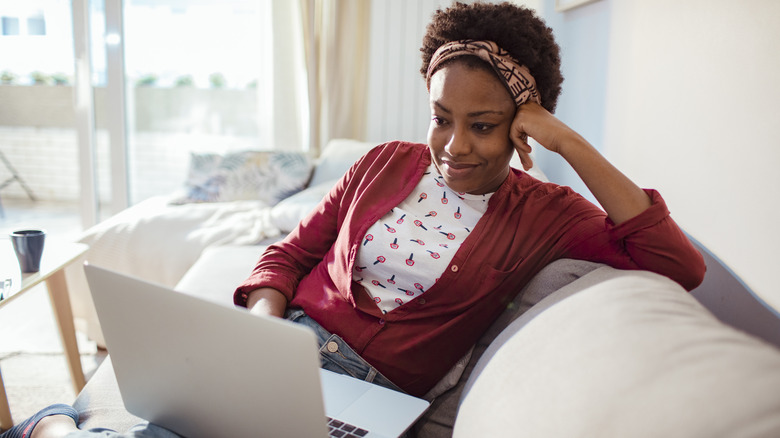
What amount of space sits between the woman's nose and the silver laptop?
458 mm

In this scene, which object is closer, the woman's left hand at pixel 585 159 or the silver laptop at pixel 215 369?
the silver laptop at pixel 215 369

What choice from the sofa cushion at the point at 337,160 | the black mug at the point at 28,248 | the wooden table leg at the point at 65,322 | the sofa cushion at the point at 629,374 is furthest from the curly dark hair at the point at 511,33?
the sofa cushion at the point at 337,160

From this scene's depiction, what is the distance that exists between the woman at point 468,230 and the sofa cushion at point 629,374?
0.30 meters

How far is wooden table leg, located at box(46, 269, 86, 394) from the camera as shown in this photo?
190cm

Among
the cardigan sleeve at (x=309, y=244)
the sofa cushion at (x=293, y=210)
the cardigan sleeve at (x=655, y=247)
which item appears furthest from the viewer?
the sofa cushion at (x=293, y=210)

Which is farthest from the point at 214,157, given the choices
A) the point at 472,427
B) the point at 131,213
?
the point at 472,427

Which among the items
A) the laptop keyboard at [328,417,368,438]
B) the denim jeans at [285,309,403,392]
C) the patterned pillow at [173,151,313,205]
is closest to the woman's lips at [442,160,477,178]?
the denim jeans at [285,309,403,392]

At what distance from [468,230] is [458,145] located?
0.18m

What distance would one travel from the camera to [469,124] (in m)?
1.10

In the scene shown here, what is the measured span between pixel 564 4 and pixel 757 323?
1501 mm

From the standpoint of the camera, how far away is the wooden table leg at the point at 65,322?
6.24 ft

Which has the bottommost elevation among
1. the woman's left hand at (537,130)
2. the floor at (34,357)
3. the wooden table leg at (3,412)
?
the floor at (34,357)

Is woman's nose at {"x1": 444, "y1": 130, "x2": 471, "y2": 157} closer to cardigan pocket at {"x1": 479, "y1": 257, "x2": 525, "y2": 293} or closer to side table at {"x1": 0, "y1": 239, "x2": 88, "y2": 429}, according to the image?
cardigan pocket at {"x1": 479, "y1": 257, "x2": 525, "y2": 293}

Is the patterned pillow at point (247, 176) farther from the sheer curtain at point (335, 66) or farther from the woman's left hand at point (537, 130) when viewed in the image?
the woman's left hand at point (537, 130)
